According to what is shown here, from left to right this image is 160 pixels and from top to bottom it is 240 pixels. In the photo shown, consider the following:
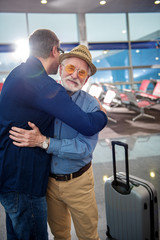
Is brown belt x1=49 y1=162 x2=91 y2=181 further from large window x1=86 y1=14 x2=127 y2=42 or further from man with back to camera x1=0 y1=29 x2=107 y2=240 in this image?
large window x1=86 y1=14 x2=127 y2=42

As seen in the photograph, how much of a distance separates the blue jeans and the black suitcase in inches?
23.4

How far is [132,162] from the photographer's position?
10.8 feet

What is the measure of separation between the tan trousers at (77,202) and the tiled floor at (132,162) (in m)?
0.60

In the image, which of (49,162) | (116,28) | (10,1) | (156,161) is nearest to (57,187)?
(49,162)

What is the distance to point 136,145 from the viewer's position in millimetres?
4082

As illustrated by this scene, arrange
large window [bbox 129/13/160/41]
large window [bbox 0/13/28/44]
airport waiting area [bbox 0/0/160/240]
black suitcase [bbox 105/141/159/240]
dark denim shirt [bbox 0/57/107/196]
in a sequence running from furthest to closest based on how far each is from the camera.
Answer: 1. large window [bbox 129/13/160/41]
2. large window [bbox 0/13/28/44]
3. airport waiting area [bbox 0/0/160/240]
4. black suitcase [bbox 105/141/159/240]
5. dark denim shirt [bbox 0/57/107/196]

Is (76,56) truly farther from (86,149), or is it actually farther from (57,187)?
(57,187)

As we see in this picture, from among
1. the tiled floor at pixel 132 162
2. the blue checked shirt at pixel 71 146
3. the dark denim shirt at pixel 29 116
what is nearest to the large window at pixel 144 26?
the tiled floor at pixel 132 162

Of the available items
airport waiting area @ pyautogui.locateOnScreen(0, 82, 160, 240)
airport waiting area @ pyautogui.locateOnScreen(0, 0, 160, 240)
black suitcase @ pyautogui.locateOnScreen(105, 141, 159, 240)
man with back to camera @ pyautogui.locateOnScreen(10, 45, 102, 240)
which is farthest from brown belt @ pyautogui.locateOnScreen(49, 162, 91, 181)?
airport waiting area @ pyautogui.locateOnScreen(0, 0, 160, 240)

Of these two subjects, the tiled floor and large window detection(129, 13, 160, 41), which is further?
large window detection(129, 13, 160, 41)

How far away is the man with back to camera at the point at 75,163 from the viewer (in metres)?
1.13

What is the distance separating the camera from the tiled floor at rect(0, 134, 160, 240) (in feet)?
7.30

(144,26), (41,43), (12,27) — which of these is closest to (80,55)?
(41,43)

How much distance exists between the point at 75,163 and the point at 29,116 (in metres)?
0.39
